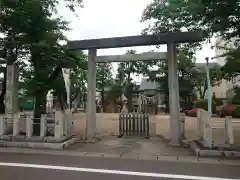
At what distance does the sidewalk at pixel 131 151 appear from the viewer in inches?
294

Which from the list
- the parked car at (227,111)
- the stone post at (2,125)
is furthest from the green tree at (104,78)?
the stone post at (2,125)

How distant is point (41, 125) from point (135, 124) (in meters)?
4.46

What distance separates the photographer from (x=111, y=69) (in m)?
40.9

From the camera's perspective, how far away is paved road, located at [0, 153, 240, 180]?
5.67 m

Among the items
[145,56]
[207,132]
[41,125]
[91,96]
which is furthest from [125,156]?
[145,56]

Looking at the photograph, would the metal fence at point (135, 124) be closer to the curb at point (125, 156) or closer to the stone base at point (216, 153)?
the curb at point (125, 156)

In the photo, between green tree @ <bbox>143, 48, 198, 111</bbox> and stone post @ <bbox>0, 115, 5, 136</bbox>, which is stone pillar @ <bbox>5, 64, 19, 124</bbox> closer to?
stone post @ <bbox>0, 115, 5, 136</bbox>

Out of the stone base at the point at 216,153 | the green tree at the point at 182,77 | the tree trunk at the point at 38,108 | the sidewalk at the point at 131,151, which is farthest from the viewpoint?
the green tree at the point at 182,77

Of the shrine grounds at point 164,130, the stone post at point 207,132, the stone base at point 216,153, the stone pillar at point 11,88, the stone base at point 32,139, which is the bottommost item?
the stone base at point 216,153

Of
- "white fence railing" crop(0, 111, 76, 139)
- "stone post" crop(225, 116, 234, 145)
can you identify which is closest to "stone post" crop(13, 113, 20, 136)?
"white fence railing" crop(0, 111, 76, 139)

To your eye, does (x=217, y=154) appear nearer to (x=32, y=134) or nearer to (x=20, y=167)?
(x=20, y=167)

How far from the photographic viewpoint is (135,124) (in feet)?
39.2

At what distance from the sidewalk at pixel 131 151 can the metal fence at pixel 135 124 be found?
153 cm

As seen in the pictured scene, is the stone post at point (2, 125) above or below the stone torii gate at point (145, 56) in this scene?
below
